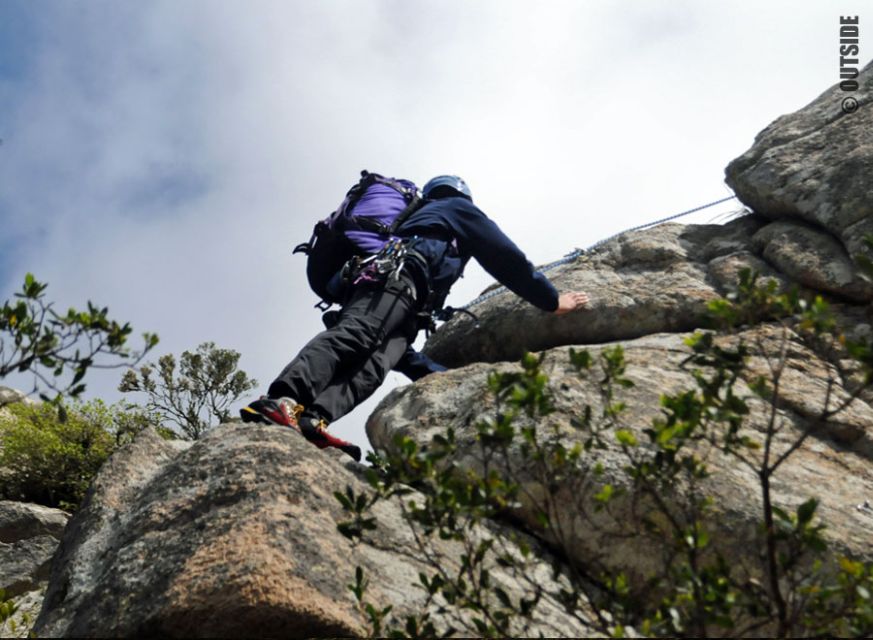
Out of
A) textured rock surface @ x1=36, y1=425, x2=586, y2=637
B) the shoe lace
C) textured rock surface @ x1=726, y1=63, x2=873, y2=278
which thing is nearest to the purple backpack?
the shoe lace

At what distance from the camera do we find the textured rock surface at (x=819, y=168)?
7.54 meters

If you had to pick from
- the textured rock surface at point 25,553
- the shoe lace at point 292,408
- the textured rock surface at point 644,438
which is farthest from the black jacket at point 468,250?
the textured rock surface at point 25,553

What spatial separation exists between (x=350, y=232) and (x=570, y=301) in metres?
1.88

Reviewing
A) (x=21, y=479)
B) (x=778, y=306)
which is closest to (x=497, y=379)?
(x=778, y=306)

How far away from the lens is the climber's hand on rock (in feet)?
24.9

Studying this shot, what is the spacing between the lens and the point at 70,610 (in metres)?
4.54

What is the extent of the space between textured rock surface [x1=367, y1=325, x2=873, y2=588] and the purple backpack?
4.06ft

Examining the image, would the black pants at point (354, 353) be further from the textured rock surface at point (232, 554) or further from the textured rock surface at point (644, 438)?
the textured rock surface at point (232, 554)

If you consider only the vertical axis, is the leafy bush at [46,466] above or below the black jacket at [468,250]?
above

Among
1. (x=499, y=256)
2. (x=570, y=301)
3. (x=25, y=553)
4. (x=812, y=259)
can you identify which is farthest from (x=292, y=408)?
(x=812, y=259)

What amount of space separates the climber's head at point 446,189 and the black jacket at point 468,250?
555 millimetres

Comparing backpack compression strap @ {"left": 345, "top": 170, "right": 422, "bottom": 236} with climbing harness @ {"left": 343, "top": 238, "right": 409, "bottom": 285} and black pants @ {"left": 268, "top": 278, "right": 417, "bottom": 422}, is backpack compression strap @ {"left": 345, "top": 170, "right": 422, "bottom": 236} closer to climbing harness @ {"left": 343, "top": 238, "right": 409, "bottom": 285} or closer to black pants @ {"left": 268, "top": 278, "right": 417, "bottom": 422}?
climbing harness @ {"left": 343, "top": 238, "right": 409, "bottom": 285}

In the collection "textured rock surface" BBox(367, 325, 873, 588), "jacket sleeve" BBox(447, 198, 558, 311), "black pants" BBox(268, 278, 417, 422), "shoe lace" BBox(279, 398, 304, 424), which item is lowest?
"textured rock surface" BBox(367, 325, 873, 588)

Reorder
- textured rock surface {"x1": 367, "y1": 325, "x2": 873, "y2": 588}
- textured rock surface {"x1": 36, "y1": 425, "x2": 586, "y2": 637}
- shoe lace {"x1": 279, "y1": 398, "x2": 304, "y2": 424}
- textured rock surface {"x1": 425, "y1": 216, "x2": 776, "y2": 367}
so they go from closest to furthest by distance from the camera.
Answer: textured rock surface {"x1": 36, "y1": 425, "x2": 586, "y2": 637} < textured rock surface {"x1": 367, "y1": 325, "x2": 873, "y2": 588} < shoe lace {"x1": 279, "y1": 398, "x2": 304, "y2": 424} < textured rock surface {"x1": 425, "y1": 216, "x2": 776, "y2": 367}
